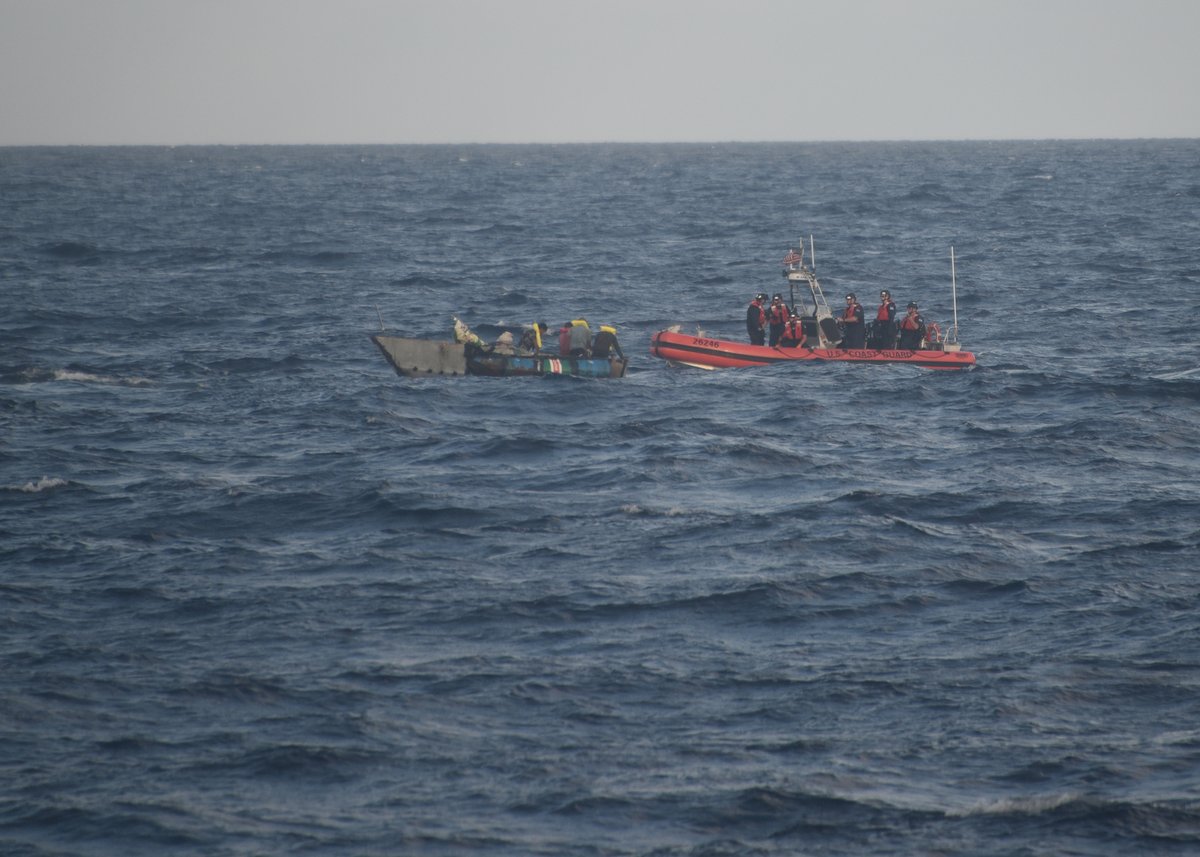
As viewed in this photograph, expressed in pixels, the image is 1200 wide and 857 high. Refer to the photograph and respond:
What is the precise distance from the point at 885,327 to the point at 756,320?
3.06 m

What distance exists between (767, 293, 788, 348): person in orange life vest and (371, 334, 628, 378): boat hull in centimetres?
410

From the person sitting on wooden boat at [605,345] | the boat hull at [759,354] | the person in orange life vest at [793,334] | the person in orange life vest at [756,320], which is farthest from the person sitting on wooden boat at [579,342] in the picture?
the person in orange life vest at [793,334]

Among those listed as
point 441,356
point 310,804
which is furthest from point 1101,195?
point 310,804

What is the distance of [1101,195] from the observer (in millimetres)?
96375

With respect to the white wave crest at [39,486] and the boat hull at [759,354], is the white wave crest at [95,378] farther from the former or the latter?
the boat hull at [759,354]

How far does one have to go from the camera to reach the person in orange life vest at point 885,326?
1375 inches

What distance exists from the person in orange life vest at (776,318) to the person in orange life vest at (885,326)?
7.16 feet

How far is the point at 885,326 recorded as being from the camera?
34938mm

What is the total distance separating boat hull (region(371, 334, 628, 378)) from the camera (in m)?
33.6

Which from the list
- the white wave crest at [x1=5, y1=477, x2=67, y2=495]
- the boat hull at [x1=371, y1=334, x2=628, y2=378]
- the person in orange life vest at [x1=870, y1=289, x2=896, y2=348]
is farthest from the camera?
the person in orange life vest at [x1=870, y1=289, x2=896, y2=348]

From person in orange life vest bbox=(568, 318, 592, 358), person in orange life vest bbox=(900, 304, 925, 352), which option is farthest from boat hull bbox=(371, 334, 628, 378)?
person in orange life vest bbox=(900, 304, 925, 352)

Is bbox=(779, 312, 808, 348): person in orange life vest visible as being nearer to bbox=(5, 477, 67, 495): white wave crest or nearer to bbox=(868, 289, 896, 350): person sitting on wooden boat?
bbox=(868, 289, 896, 350): person sitting on wooden boat

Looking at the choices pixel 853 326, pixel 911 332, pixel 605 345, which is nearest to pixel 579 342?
pixel 605 345

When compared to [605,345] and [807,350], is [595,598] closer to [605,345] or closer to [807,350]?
[605,345]
